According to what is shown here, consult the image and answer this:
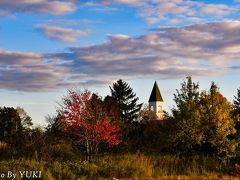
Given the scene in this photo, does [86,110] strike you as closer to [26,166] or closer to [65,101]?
[65,101]

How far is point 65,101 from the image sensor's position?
32.5 meters

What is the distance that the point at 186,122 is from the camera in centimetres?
3195

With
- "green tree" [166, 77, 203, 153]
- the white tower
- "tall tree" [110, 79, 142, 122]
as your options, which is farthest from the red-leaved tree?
the white tower

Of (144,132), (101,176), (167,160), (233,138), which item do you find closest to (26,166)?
(101,176)

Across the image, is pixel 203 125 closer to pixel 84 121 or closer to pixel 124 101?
pixel 84 121

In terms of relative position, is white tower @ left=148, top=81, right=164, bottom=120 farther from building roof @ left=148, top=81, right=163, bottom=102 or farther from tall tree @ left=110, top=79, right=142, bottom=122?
tall tree @ left=110, top=79, right=142, bottom=122

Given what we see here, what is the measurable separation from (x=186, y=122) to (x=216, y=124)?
202 centimetres

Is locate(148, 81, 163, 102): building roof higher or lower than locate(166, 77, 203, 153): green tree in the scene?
higher

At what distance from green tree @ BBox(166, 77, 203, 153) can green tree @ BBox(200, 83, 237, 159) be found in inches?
23.1

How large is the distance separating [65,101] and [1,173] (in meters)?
13.9

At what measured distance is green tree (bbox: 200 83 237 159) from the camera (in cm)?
3145

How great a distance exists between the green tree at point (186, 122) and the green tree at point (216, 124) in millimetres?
587

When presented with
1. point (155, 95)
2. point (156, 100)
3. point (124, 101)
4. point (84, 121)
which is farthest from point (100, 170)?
point (155, 95)

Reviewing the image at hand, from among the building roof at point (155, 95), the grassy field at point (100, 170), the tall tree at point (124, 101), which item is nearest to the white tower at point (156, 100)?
the building roof at point (155, 95)
